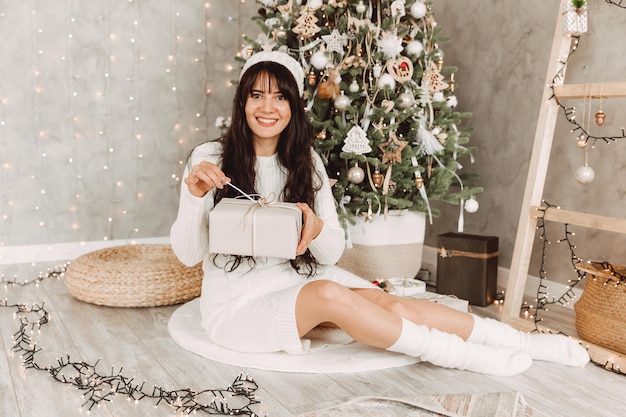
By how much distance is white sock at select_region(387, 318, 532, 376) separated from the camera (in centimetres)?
179

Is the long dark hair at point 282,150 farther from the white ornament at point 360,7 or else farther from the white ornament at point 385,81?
the white ornament at point 360,7

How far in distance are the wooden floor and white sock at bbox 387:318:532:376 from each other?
32mm

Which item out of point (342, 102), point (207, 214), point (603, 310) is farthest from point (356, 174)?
point (603, 310)

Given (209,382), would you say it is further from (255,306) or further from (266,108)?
(266,108)

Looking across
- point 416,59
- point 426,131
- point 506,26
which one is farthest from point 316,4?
point 506,26

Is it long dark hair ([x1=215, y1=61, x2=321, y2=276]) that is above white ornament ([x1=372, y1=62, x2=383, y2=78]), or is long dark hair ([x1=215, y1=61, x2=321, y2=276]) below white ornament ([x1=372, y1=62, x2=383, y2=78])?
below

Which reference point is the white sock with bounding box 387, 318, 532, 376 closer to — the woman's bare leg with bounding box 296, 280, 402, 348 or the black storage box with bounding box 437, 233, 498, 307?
the woman's bare leg with bounding box 296, 280, 402, 348

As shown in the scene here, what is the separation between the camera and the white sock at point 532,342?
1.91 metres

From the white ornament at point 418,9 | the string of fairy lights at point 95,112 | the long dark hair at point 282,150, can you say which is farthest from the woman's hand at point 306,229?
Result: the string of fairy lights at point 95,112

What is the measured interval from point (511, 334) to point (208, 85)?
258cm

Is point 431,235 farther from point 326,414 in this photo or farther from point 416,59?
point 326,414

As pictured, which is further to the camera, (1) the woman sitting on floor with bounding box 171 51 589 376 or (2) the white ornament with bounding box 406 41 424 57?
(2) the white ornament with bounding box 406 41 424 57

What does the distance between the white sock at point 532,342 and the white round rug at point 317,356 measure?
0.74ft

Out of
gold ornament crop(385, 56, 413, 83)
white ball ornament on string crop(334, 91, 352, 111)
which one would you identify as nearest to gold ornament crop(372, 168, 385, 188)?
white ball ornament on string crop(334, 91, 352, 111)
